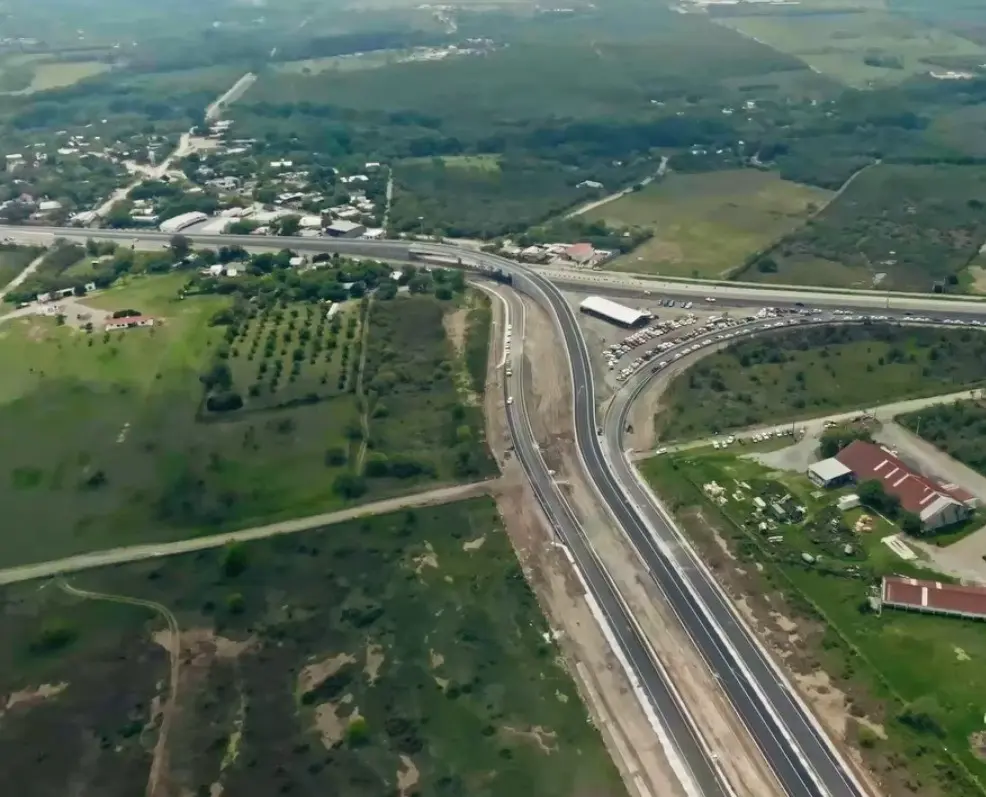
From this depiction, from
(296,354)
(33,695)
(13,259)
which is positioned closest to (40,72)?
(13,259)

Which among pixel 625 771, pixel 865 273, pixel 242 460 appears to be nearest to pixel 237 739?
pixel 625 771

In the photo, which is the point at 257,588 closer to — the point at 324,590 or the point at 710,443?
the point at 324,590

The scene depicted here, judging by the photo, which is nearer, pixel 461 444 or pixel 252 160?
pixel 461 444

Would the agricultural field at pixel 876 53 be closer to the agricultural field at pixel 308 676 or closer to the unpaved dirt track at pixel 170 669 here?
the agricultural field at pixel 308 676

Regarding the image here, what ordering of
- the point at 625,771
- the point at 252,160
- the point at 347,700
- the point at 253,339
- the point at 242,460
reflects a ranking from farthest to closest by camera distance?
the point at 252,160 < the point at 253,339 < the point at 242,460 < the point at 347,700 < the point at 625,771

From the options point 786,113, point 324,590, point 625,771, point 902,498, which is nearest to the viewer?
point 625,771

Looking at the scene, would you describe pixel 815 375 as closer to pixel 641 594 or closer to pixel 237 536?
pixel 641 594
